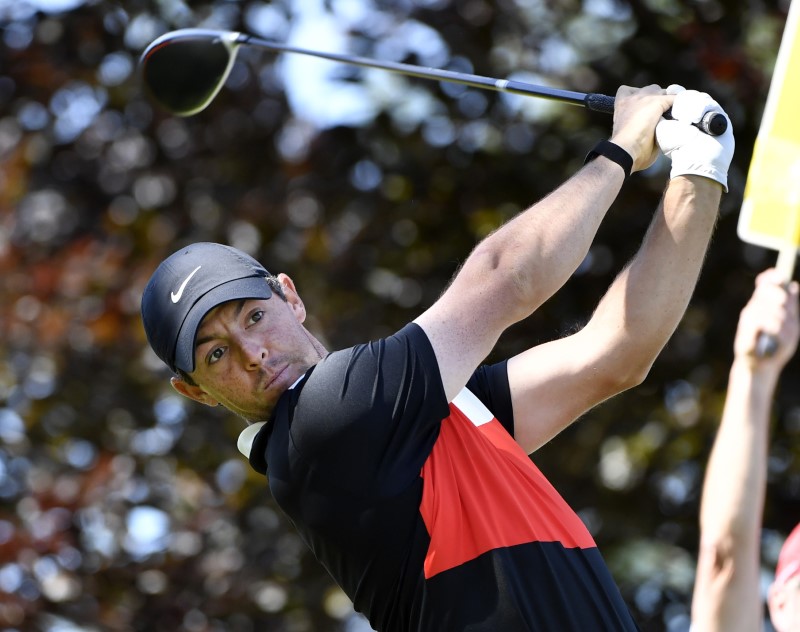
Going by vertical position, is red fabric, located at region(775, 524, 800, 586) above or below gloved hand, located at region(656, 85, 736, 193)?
below

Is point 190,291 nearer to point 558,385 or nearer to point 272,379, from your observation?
point 272,379

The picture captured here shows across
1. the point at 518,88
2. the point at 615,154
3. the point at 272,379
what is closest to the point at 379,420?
the point at 272,379

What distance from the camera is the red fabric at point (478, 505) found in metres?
3.23

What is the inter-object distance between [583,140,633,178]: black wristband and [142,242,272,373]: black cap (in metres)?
0.90

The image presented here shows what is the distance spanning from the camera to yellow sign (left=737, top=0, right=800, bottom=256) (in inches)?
101

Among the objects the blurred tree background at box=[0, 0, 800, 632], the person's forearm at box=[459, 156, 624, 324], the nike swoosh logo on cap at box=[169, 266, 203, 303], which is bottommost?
the blurred tree background at box=[0, 0, 800, 632]

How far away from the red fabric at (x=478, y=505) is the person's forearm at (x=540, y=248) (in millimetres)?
328

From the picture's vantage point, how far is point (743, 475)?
2398 millimetres

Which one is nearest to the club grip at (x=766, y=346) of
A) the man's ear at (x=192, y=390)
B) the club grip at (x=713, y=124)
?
the club grip at (x=713, y=124)

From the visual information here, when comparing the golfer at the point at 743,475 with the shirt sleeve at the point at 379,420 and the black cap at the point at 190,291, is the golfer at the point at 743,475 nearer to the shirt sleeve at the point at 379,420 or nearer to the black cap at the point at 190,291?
the shirt sleeve at the point at 379,420

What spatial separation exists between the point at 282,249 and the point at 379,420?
240 inches

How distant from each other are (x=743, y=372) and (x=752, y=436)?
0.36 ft

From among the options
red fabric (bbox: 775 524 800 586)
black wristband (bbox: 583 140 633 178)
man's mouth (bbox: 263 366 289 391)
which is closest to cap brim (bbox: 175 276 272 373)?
man's mouth (bbox: 263 366 289 391)

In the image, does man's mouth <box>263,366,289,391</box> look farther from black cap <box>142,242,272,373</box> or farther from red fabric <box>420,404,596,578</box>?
red fabric <box>420,404,596,578</box>
